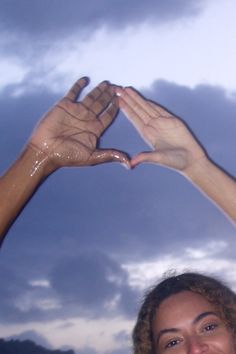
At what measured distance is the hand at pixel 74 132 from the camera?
4.55 m

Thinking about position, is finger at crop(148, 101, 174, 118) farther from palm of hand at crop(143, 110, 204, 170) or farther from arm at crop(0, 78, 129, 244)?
arm at crop(0, 78, 129, 244)

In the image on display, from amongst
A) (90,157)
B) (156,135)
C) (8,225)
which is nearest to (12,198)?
(8,225)

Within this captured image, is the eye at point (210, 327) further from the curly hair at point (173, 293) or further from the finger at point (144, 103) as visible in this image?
the finger at point (144, 103)

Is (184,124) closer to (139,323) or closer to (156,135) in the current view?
(156,135)

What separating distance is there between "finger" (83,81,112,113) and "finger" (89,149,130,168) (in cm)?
35

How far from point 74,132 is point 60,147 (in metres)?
0.16

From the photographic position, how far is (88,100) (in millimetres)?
4809

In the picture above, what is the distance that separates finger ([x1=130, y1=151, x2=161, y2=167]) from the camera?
4.57 meters

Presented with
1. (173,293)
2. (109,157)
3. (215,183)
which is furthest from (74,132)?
(173,293)

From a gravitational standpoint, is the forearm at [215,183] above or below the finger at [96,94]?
below

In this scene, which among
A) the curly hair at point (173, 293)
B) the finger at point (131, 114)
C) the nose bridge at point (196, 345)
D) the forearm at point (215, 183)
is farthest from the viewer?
the finger at point (131, 114)

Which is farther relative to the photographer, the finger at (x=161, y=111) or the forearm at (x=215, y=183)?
the finger at (x=161, y=111)

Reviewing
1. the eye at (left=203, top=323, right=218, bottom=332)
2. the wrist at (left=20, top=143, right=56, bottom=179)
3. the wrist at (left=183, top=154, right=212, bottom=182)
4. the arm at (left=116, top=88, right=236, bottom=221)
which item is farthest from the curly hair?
the wrist at (left=20, top=143, right=56, bottom=179)

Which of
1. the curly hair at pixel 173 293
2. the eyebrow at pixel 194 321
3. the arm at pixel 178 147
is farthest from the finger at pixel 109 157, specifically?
the eyebrow at pixel 194 321
